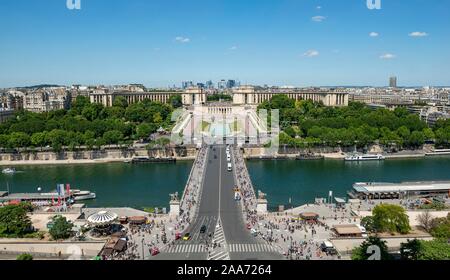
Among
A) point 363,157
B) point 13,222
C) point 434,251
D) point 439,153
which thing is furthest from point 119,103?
point 434,251

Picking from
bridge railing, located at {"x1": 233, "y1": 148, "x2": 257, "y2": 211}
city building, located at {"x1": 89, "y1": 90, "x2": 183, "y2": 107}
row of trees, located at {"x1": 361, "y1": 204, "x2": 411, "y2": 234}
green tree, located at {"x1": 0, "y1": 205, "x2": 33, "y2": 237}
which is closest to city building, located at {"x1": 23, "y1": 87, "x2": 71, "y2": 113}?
city building, located at {"x1": 89, "y1": 90, "x2": 183, "y2": 107}

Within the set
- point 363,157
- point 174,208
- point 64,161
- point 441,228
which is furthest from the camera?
point 64,161

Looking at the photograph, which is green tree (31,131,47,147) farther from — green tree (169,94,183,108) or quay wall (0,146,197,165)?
green tree (169,94,183,108)

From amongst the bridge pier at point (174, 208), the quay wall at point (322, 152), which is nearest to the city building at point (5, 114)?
the quay wall at point (322, 152)

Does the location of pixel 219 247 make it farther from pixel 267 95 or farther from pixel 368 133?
pixel 267 95

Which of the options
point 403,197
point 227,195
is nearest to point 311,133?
point 403,197
